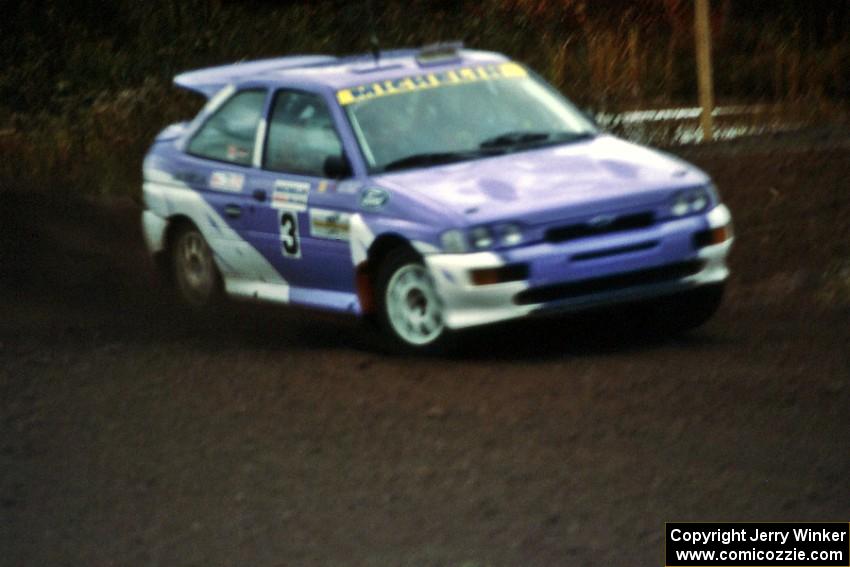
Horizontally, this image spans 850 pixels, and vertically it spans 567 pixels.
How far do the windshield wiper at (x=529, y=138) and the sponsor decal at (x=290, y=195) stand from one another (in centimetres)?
99

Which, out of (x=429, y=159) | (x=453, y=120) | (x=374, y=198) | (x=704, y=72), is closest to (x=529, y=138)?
(x=453, y=120)

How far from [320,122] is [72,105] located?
34.2ft

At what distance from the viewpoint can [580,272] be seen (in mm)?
9766

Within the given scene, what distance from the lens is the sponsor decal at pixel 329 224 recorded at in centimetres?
1048

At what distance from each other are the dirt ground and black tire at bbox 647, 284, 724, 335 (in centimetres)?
16

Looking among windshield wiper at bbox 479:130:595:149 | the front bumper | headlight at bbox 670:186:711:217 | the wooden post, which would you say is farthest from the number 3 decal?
the wooden post

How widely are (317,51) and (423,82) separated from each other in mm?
10045

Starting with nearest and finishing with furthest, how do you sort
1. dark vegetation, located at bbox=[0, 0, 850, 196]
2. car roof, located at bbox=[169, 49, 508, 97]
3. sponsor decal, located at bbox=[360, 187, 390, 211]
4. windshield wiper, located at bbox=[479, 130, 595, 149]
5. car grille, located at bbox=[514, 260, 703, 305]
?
1. car grille, located at bbox=[514, 260, 703, 305]
2. sponsor decal, located at bbox=[360, 187, 390, 211]
3. windshield wiper, located at bbox=[479, 130, 595, 149]
4. car roof, located at bbox=[169, 49, 508, 97]
5. dark vegetation, located at bbox=[0, 0, 850, 196]

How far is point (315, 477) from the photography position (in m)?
7.64

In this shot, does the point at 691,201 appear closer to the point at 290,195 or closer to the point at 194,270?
the point at 290,195

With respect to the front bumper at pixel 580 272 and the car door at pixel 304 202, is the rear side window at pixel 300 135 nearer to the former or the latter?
the car door at pixel 304 202

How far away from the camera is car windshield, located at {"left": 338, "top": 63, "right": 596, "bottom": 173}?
10.6m

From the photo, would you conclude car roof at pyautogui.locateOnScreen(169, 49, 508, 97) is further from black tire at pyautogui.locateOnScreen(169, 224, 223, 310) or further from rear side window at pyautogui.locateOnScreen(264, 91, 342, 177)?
black tire at pyautogui.locateOnScreen(169, 224, 223, 310)

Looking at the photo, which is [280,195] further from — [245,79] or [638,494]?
[638,494]
